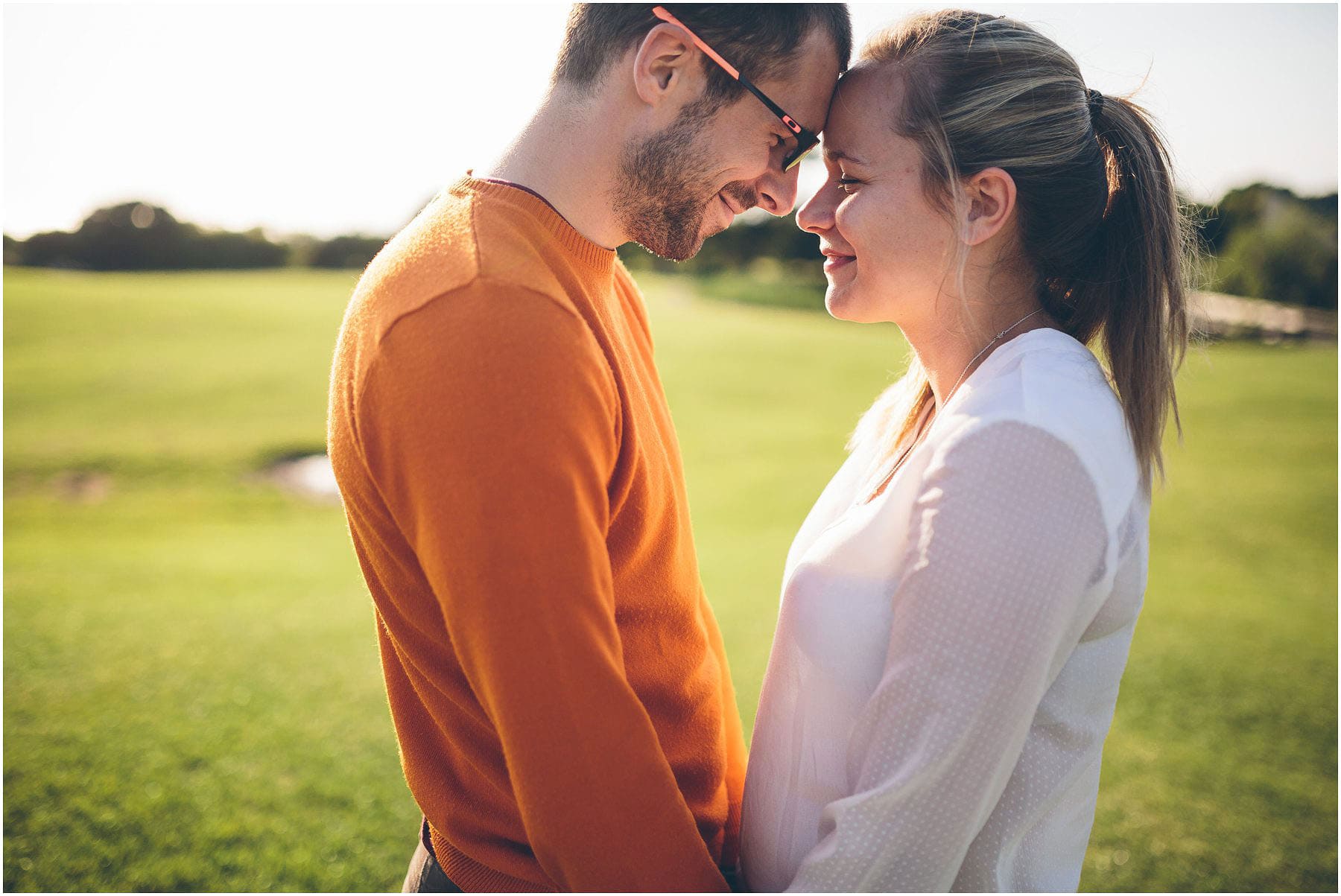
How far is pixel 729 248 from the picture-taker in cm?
4072

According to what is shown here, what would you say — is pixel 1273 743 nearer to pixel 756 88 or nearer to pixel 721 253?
pixel 756 88

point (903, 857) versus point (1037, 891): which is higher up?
point (903, 857)

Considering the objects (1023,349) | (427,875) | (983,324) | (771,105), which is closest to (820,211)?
(771,105)

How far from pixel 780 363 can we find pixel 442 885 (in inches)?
601

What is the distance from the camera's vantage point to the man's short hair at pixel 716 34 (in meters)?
1.45

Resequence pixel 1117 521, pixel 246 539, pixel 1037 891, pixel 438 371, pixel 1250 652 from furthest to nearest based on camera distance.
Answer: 1. pixel 246 539
2. pixel 1250 652
3. pixel 1037 891
4. pixel 1117 521
5. pixel 438 371

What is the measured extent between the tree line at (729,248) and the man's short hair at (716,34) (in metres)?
14.2

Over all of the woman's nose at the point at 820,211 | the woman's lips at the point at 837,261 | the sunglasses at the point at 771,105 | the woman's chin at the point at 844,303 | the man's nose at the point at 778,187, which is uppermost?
the sunglasses at the point at 771,105

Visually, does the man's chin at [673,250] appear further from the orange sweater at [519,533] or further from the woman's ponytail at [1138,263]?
the woman's ponytail at [1138,263]

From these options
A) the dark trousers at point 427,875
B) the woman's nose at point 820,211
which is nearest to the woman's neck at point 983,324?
the woman's nose at point 820,211

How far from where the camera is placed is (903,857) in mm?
1302

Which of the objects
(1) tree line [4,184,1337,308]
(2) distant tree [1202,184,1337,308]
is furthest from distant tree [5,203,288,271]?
(2) distant tree [1202,184,1337,308]

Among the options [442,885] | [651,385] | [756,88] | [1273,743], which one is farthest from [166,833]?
[1273,743]

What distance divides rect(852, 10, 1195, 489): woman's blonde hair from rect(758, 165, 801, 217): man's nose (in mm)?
233
